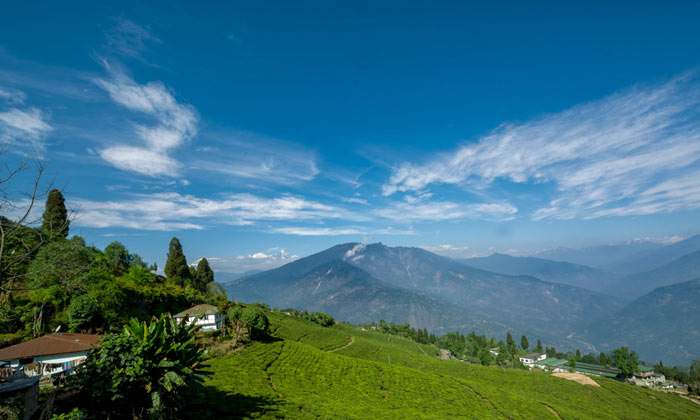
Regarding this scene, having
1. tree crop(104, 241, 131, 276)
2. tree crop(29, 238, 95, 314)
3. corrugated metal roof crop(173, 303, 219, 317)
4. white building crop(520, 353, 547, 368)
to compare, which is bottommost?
white building crop(520, 353, 547, 368)

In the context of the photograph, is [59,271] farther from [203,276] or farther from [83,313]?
[203,276]

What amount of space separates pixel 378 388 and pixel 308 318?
87.8 m

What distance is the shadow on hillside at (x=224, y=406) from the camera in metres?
21.5

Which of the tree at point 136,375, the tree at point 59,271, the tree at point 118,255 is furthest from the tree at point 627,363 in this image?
the tree at point 118,255

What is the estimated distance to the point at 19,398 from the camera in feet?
40.2

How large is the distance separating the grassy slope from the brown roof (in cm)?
1444

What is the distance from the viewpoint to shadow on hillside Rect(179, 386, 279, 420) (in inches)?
846

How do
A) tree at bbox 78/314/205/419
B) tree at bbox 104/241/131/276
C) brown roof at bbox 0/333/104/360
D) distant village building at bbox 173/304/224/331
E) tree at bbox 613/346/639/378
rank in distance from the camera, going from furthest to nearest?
tree at bbox 613/346/639/378 < tree at bbox 104/241/131/276 < distant village building at bbox 173/304/224/331 < brown roof at bbox 0/333/104/360 < tree at bbox 78/314/205/419

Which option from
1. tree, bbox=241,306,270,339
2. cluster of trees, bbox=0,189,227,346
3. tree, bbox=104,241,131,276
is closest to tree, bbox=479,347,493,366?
tree, bbox=241,306,270,339

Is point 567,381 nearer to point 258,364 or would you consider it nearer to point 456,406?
point 456,406

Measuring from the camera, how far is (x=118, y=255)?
83.8 m

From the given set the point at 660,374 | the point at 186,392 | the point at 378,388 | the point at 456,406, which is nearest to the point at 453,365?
the point at 456,406

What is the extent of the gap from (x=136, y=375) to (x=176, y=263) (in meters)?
84.0

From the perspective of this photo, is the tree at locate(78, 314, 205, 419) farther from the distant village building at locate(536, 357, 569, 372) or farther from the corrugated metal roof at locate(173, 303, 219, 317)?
the distant village building at locate(536, 357, 569, 372)
